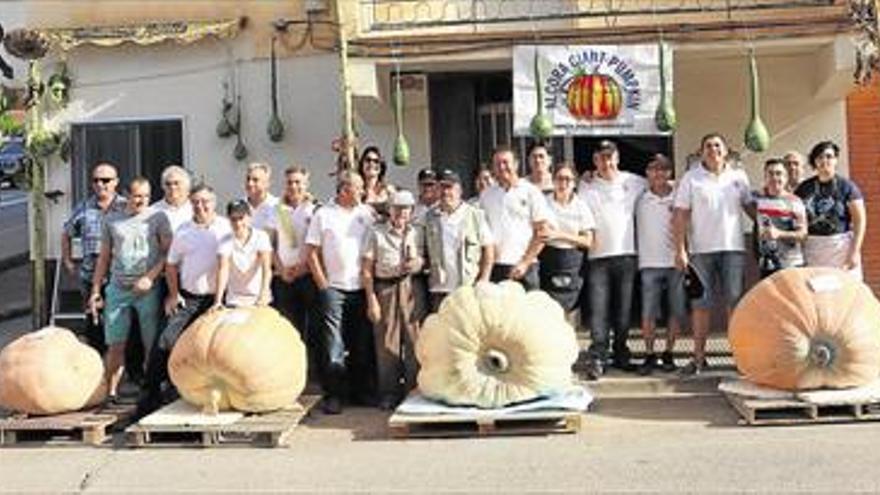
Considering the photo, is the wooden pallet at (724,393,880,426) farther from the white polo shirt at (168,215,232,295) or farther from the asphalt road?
the white polo shirt at (168,215,232,295)

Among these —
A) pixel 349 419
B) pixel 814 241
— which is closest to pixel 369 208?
pixel 349 419

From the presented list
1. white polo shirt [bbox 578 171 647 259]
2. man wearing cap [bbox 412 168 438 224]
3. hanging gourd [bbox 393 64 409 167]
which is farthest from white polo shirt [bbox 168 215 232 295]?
white polo shirt [bbox 578 171 647 259]

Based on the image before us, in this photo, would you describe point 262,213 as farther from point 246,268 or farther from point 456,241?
point 456,241

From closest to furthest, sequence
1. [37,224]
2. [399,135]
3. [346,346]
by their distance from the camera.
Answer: [346,346] < [399,135] < [37,224]

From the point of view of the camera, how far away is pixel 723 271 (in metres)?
9.81

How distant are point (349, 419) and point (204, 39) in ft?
17.6

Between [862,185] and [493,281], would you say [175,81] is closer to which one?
[493,281]

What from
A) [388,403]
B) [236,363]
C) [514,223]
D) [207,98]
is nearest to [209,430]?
[236,363]

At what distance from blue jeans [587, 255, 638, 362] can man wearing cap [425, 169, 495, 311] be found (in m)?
0.99

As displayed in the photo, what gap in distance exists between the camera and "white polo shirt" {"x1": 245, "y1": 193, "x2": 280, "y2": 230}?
9852 mm

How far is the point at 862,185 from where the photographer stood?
12.8 meters

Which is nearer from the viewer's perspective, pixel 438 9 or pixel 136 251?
pixel 136 251

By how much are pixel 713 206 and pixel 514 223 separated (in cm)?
156

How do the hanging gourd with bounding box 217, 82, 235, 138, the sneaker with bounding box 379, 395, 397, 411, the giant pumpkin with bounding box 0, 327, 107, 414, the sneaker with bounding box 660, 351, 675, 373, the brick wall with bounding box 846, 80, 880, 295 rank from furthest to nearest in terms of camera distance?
the hanging gourd with bounding box 217, 82, 235, 138 < the brick wall with bounding box 846, 80, 880, 295 < the sneaker with bounding box 660, 351, 675, 373 < the sneaker with bounding box 379, 395, 397, 411 < the giant pumpkin with bounding box 0, 327, 107, 414
